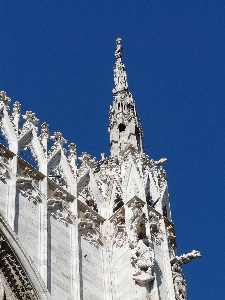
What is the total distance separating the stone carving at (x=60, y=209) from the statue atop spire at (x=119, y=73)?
20.4 feet

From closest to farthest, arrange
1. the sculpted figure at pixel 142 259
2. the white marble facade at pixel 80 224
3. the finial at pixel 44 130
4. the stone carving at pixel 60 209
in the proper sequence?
the white marble facade at pixel 80 224
the sculpted figure at pixel 142 259
the stone carving at pixel 60 209
the finial at pixel 44 130

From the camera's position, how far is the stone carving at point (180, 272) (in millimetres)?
16516

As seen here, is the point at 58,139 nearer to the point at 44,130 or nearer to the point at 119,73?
the point at 44,130

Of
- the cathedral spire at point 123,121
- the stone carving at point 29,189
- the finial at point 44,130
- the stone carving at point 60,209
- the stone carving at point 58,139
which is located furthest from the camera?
the cathedral spire at point 123,121

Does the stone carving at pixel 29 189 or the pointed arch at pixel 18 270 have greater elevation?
the stone carving at pixel 29 189

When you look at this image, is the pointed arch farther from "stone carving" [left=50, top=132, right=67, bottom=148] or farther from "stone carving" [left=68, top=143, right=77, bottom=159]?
"stone carving" [left=68, top=143, right=77, bottom=159]

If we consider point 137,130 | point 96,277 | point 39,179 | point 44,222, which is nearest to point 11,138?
point 39,179

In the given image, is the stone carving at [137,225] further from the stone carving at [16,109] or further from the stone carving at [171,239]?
the stone carving at [16,109]

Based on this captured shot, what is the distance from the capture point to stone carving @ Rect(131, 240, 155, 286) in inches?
613

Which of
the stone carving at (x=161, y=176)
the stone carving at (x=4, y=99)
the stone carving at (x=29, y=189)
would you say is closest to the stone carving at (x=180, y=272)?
the stone carving at (x=161, y=176)

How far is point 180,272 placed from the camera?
17.1 m

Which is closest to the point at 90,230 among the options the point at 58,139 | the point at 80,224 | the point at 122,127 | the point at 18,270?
the point at 80,224

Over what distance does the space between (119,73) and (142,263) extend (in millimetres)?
8953

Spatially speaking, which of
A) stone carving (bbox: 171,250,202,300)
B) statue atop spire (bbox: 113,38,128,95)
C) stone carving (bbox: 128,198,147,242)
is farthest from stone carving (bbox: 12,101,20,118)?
statue atop spire (bbox: 113,38,128,95)
